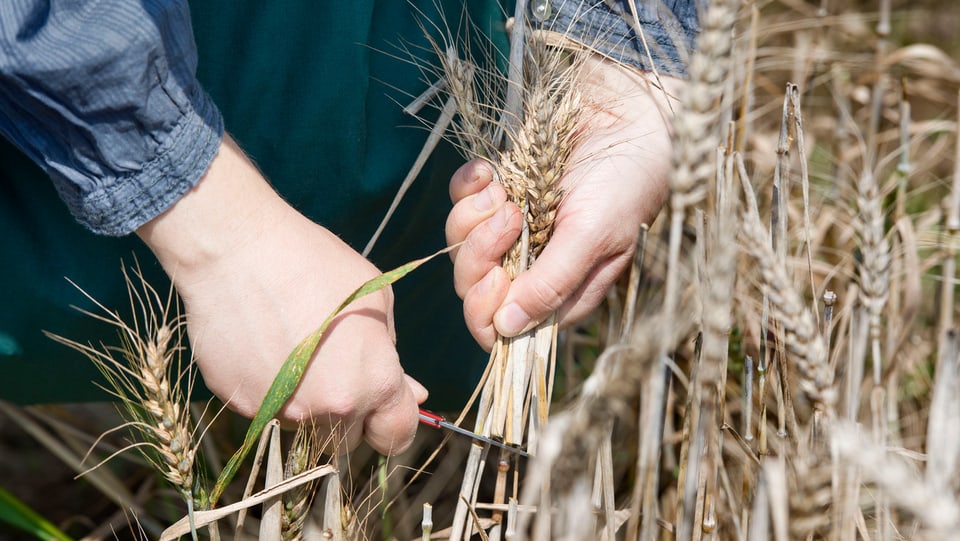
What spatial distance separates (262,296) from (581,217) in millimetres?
322

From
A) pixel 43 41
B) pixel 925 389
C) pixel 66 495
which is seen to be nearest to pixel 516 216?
pixel 43 41

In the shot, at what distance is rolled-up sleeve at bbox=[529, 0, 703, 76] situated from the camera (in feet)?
2.98

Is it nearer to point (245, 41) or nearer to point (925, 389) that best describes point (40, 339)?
point (245, 41)

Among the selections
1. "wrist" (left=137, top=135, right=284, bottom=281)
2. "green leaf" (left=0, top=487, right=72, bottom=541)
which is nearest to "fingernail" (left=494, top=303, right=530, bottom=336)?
"wrist" (left=137, top=135, right=284, bottom=281)

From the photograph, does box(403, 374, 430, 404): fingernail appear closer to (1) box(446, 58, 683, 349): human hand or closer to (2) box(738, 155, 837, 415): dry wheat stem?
(1) box(446, 58, 683, 349): human hand

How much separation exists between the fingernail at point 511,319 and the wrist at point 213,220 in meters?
0.25

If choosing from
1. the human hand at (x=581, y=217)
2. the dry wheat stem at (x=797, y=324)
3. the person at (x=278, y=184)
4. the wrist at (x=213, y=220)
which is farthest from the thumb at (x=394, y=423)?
the dry wheat stem at (x=797, y=324)

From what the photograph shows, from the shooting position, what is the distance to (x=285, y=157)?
0.94 meters

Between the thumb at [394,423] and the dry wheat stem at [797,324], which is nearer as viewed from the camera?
the dry wheat stem at [797,324]

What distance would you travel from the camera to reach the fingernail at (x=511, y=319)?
826mm

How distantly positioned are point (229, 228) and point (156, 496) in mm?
921

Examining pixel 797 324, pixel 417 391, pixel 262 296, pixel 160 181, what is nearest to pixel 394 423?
pixel 417 391

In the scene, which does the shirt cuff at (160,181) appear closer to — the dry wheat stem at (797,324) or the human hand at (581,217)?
the human hand at (581,217)

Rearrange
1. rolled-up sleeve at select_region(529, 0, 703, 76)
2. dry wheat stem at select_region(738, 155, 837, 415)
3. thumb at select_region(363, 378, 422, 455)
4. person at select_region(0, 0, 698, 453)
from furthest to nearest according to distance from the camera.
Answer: rolled-up sleeve at select_region(529, 0, 703, 76)
thumb at select_region(363, 378, 422, 455)
person at select_region(0, 0, 698, 453)
dry wheat stem at select_region(738, 155, 837, 415)
